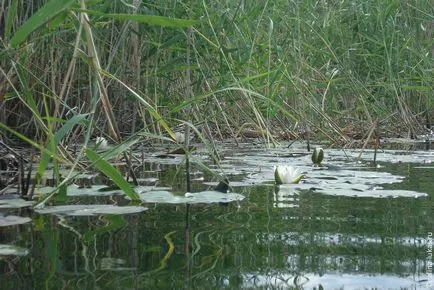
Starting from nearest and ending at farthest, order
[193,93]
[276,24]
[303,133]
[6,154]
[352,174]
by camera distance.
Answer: [6,154] < [352,174] < [193,93] < [276,24] < [303,133]

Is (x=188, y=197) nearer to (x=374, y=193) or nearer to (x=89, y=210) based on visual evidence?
(x=89, y=210)

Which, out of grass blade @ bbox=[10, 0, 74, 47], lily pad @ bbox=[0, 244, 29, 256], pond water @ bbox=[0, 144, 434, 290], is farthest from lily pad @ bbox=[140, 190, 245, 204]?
lily pad @ bbox=[0, 244, 29, 256]

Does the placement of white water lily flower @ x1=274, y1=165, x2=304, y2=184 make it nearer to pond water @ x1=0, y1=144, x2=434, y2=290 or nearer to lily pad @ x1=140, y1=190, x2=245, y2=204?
pond water @ x1=0, y1=144, x2=434, y2=290

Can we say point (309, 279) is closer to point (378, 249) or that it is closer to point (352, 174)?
point (378, 249)

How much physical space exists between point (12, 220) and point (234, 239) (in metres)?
0.54

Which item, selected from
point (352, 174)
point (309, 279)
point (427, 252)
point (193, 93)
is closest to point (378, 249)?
point (427, 252)

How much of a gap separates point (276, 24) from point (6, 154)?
252 centimetres

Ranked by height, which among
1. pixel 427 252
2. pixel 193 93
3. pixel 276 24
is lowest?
pixel 427 252

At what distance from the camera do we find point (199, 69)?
384cm

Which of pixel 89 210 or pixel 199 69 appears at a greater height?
pixel 199 69

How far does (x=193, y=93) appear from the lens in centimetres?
457

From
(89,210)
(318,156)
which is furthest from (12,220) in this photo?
(318,156)

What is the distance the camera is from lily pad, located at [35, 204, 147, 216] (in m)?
2.13

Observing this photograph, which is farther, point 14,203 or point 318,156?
point 318,156
